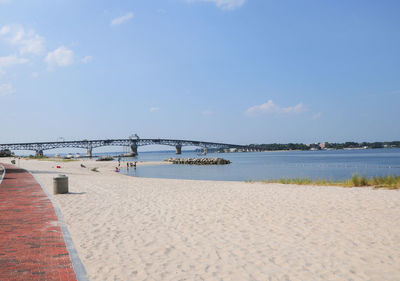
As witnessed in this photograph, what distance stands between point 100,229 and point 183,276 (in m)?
3.83

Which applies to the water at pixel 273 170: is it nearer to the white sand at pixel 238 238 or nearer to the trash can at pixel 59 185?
the trash can at pixel 59 185

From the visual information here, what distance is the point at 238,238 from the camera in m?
7.32

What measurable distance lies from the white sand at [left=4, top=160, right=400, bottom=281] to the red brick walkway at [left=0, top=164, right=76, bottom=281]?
0.42 meters

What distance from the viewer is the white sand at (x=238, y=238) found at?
5.33 metres

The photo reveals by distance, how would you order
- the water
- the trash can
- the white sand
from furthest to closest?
the water, the trash can, the white sand

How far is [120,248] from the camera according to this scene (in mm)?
6535

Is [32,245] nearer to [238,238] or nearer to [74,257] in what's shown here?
[74,257]

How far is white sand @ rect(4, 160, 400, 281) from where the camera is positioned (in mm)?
5328

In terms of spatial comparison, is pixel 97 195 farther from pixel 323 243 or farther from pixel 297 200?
pixel 323 243

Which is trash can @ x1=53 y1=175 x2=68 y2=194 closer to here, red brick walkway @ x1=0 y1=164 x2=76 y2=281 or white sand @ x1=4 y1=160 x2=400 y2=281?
white sand @ x1=4 y1=160 x2=400 y2=281

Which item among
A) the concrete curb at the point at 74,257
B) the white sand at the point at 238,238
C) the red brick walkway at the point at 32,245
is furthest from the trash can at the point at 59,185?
the concrete curb at the point at 74,257

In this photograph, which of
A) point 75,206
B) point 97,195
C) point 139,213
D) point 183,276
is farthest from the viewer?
point 97,195

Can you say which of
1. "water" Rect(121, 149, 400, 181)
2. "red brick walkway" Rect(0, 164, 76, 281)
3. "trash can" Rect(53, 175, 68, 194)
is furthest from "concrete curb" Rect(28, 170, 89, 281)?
"water" Rect(121, 149, 400, 181)

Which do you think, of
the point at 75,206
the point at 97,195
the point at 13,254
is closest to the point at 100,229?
the point at 13,254
